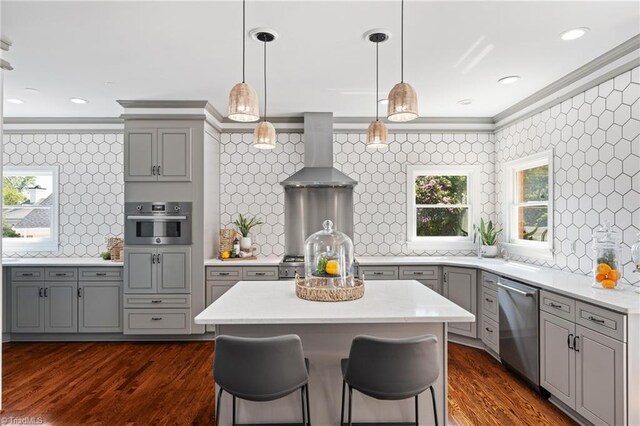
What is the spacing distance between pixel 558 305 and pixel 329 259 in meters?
1.68

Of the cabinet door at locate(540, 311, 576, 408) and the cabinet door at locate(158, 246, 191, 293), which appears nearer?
the cabinet door at locate(540, 311, 576, 408)

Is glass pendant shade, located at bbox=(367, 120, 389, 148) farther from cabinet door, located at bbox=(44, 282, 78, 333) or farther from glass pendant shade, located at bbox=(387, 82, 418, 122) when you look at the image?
cabinet door, located at bbox=(44, 282, 78, 333)

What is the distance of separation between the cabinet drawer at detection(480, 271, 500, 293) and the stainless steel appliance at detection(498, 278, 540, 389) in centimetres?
12

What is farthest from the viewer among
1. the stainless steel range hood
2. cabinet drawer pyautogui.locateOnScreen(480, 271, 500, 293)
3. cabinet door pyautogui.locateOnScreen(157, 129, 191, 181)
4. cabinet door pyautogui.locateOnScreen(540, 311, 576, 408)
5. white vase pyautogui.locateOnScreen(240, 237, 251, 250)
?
the stainless steel range hood

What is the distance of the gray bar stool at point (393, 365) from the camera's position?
5.75ft

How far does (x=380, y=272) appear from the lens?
421 cm

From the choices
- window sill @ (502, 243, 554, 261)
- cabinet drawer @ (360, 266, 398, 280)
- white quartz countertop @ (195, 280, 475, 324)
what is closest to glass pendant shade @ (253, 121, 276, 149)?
white quartz countertop @ (195, 280, 475, 324)

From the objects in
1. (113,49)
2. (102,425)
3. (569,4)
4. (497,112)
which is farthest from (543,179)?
(102,425)

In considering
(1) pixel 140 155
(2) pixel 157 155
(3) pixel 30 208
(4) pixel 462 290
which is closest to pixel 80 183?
(3) pixel 30 208

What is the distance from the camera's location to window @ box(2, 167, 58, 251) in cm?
472

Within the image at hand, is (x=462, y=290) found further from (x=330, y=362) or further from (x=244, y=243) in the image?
(x=244, y=243)

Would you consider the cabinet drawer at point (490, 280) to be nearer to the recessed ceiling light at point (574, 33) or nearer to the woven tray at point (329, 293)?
the woven tray at point (329, 293)

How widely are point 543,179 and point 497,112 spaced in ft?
3.56

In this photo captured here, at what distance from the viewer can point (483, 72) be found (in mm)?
3195
